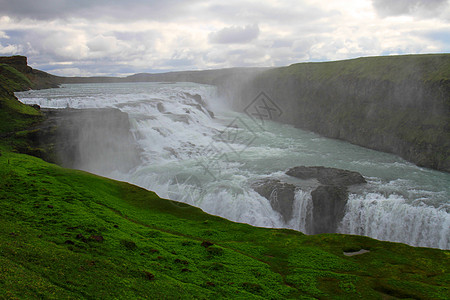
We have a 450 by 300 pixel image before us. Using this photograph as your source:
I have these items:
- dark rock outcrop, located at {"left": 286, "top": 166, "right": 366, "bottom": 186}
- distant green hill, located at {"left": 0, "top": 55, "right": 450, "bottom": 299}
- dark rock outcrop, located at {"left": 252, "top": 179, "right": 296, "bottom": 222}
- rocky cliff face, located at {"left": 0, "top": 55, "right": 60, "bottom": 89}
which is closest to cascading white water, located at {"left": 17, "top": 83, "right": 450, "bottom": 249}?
dark rock outcrop, located at {"left": 252, "top": 179, "right": 296, "bottom": 222}

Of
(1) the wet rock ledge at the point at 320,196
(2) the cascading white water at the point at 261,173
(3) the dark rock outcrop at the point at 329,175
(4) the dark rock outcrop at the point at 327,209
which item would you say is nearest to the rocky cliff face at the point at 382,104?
(2) the cascading white water at the point at 261,173

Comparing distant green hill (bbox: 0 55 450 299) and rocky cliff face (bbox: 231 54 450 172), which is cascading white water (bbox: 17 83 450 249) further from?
distant green hill (bbox: 0 55 450 299)

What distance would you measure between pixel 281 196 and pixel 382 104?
30248mm

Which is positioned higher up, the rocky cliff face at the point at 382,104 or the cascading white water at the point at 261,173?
the rocky cliff face at the point at 382,104

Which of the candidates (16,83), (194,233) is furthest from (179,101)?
(194,233)

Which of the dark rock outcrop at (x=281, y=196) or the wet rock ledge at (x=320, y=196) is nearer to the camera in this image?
the wet rock ledge at (x=320, y=196)

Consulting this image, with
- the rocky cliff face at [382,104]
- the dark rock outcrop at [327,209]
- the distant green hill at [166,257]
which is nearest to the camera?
the distant green hill at [166,257]

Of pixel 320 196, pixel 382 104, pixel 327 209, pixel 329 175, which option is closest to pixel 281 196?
pixel 320 196

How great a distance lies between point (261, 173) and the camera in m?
33.3

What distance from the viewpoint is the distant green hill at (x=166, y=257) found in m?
10.0

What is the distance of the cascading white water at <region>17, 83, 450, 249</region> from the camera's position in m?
24.6

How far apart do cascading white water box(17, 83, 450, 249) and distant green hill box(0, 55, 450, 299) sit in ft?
26.6

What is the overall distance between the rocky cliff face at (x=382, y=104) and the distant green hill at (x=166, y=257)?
27259 mm

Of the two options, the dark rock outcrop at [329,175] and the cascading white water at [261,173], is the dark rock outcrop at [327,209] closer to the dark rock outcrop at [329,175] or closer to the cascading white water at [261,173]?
the cascading white water at [261,173]
